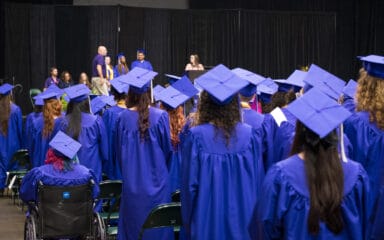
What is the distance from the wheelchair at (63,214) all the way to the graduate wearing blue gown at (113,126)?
1692 mm

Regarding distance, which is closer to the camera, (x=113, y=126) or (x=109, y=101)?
(x=113, y=126)

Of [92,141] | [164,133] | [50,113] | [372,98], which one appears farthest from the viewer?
[50,113]

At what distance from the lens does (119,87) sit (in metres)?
7.31

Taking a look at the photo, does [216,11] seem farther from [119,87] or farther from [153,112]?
[153,112]

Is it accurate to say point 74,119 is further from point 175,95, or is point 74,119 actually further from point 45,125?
point 175,95

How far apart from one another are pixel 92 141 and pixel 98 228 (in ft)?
4.73

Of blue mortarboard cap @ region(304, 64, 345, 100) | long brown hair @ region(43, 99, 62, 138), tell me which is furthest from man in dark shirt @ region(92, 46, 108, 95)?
blue mortarboard cap @ region(304, 64, 345, 100)

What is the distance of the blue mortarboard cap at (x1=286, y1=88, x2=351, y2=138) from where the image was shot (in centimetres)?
283

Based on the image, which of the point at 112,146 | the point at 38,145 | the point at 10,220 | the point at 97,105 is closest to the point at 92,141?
the point at 112,146

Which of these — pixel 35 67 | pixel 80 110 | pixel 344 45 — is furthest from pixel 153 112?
pixel 344 45

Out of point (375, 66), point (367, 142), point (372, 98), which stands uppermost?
point (375, 66)

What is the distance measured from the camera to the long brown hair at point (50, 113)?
7.27m

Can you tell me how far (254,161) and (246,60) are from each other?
17.5m

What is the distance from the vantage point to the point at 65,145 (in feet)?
18.7
